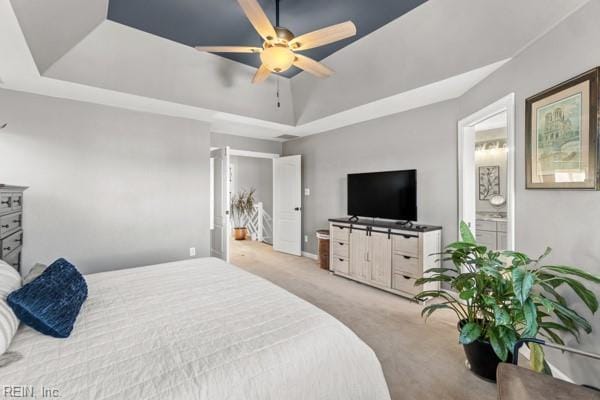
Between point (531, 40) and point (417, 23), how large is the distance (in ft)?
3.09

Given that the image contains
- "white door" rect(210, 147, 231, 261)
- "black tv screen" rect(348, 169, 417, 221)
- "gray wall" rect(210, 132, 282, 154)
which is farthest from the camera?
"gray wall" rect(210, 132, 282, 154)

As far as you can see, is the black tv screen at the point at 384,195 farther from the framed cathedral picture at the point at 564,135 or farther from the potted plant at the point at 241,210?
the potted plant at the point at 241,210

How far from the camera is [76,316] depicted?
1.32 meters

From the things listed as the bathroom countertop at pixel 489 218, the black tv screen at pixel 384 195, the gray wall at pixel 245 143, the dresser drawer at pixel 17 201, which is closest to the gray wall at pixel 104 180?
the dresser drawer at pixel 17 201

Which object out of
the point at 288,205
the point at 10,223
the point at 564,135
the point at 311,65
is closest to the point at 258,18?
the point at 311,65

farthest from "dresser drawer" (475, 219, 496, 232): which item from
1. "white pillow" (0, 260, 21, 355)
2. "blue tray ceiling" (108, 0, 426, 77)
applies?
"white pillow" (0, 260, 21, 355)

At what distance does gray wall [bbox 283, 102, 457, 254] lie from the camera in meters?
3.38

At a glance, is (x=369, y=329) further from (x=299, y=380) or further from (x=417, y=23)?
(x=417, y=23)

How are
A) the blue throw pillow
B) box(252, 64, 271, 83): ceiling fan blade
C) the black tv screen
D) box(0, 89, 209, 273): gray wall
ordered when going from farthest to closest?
the black tv screen < box(0, 89, 209, 273): gray wall < box(252, 64, 271, 83): ceiling fan blade < the blue throw pillow

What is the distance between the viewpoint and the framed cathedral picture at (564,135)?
1538 mm

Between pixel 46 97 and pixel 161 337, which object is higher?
pixel 46 97

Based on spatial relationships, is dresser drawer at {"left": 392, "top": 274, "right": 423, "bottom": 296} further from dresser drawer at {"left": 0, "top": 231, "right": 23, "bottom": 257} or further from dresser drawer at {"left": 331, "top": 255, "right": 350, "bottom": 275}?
dresser drawer at {"left": 0, "top": 231, "right": 23, "bottom": 257}

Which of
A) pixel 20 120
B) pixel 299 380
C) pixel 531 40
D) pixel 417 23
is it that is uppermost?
pixel 417 23

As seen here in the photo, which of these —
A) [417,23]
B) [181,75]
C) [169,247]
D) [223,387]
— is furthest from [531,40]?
[169,247]
